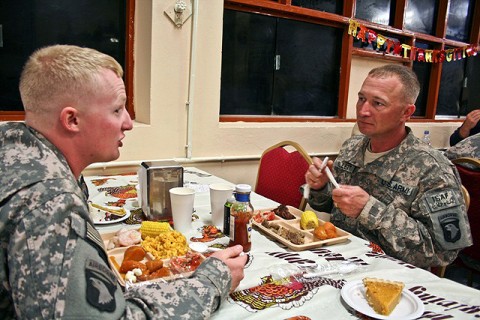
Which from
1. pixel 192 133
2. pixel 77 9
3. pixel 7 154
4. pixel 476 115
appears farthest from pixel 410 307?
pixel 476 115

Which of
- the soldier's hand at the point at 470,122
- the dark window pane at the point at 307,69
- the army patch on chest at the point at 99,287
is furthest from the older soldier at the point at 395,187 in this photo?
the soldier's hand at the point at 470,122

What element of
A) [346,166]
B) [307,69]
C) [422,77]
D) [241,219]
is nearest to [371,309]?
[241,219]

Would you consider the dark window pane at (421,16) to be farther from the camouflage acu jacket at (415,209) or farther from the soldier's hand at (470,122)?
the camouflage acu jacket at (415,209)

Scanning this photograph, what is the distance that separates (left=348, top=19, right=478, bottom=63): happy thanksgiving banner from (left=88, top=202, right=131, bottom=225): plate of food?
9.04 ft

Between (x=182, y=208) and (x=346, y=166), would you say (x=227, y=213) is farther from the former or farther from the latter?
(x=346, y=166)

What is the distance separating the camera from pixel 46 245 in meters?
0.62

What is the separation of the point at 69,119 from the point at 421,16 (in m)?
4.47

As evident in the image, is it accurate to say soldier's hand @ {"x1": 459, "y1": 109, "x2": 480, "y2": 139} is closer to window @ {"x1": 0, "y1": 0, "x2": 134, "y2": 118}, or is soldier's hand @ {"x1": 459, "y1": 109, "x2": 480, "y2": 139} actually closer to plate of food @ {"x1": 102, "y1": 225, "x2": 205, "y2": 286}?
window @ {"x1": 0, "y1": 0, "x2": 134, "y2": 118}

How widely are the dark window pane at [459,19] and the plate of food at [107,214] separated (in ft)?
14.8

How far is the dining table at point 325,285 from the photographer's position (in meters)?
0.92

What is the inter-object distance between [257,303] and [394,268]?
1.59ft

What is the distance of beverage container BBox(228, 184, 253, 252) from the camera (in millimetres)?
Answer: 1228

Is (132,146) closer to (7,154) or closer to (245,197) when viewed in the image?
(245,197)

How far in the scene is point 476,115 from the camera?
3742 millimetres
